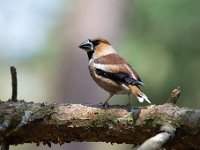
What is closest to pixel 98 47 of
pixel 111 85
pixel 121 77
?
pixel 111 85

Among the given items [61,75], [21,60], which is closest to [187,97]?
[61,75]

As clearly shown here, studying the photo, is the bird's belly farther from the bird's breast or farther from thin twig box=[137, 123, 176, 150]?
thin twig box=[137, 123, 176, 150]

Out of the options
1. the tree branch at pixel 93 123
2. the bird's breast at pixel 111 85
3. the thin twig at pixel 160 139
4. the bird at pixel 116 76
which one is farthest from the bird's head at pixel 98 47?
the thin twig at pixel 160 139

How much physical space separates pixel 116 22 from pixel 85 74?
124cm

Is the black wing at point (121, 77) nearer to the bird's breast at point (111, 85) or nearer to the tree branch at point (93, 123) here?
the bird's breast at point (111, 85)

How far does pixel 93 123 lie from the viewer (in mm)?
3900

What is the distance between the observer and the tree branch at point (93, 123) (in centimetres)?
373

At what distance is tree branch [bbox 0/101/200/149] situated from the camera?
3.73 meters

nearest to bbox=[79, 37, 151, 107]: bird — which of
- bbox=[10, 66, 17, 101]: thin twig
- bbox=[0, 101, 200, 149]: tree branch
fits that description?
bbox=[0, 101, 200, 149]: tree branch

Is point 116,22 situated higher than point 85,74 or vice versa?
point 116,22

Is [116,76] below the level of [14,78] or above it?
above

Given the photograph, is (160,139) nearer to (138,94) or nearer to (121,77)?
(138,94)

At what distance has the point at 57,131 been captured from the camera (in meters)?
3.99

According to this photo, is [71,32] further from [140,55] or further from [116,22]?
[140,55]
